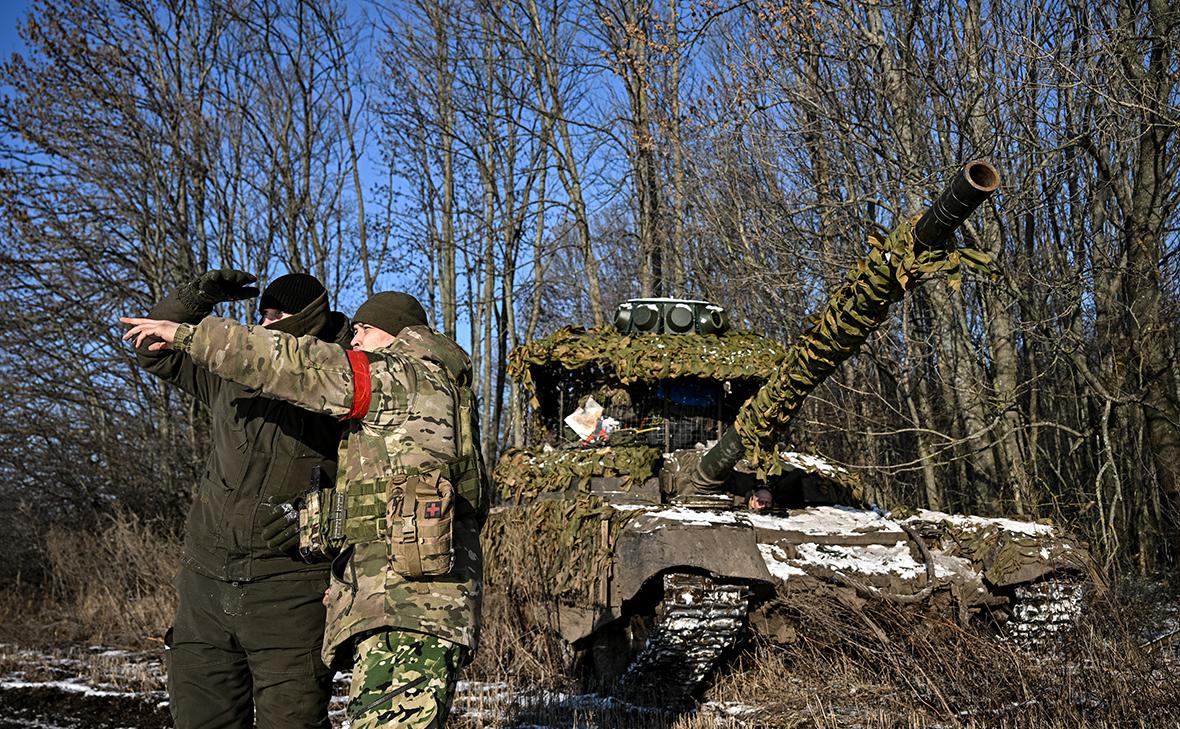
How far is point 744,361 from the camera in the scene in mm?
7773

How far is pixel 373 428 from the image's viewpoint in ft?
9.52

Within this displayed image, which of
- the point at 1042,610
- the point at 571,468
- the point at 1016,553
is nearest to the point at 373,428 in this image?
the point at 571,468

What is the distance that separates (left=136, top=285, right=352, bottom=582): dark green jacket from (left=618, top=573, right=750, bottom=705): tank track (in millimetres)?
2825

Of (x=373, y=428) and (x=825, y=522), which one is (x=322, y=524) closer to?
(x=373, y=428)

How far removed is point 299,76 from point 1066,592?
16403mm

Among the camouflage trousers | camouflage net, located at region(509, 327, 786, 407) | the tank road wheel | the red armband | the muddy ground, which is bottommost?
the muddy ground

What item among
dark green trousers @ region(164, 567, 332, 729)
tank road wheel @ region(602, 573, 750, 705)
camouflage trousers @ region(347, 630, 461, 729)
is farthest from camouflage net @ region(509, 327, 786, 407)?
camouflage trousers @ region(347, 630, 461, 729)

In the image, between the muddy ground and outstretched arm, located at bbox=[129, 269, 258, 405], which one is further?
the muddy ground

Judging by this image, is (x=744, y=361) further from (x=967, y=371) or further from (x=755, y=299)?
(x=755, y=299)

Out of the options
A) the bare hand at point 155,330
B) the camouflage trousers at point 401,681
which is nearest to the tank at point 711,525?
the camouflage trousers at point 401,681

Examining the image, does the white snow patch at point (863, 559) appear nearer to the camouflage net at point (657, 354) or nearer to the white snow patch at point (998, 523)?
the white snow patch at point (998, 523)

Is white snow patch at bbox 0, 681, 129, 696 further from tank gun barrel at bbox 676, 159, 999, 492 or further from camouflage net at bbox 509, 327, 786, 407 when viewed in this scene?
tank gun barrel at bbox 676, 159, 999, 492

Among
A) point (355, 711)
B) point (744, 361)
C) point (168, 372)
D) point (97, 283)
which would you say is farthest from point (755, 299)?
point (355, 711)

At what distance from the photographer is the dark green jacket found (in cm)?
328
